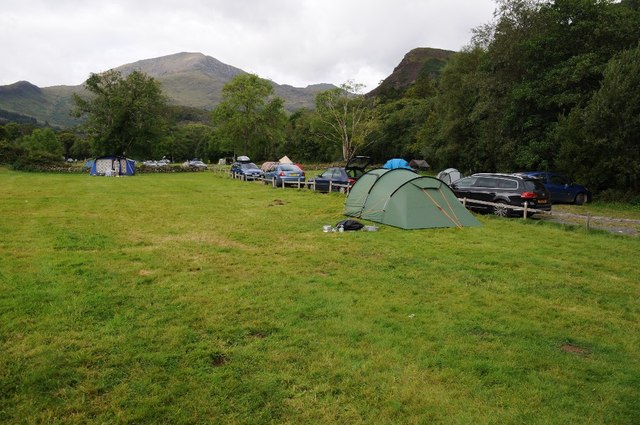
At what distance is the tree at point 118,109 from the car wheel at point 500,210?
4692 centimetres

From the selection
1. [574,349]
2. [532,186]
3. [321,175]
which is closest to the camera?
[574,349]

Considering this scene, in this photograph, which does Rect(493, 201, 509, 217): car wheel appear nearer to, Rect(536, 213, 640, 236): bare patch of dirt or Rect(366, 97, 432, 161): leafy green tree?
Rect(536, 213, 640, 236): bare patch of dirt

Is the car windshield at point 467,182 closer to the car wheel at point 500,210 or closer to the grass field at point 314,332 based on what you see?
the car wheel at point 500,210

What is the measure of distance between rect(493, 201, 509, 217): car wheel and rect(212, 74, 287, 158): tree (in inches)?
1785

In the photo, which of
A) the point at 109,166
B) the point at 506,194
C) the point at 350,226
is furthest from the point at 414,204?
A: the point at 109,166

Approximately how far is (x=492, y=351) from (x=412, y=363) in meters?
1.08

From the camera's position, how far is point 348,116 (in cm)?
6359

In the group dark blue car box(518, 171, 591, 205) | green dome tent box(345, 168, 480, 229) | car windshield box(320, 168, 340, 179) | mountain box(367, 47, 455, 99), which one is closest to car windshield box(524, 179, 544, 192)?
green dome tent box(345, 168, 480, 229)

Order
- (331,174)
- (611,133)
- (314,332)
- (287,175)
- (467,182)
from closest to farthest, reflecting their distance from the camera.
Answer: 1. (314,332)
2. (467,182)
3. (611,133)
4. (331,174)
5. (287,175)

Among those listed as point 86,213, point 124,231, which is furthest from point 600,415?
point 86,213

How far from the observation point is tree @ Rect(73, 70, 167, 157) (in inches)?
1967

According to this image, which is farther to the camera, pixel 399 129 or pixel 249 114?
pixel 399 129

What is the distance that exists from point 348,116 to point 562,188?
1814 inches

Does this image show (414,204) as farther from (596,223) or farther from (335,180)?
(335,180)
